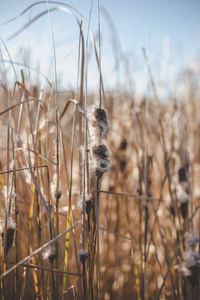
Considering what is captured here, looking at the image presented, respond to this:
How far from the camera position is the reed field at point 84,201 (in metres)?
0.65

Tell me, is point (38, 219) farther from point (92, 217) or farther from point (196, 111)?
point (196, 111)

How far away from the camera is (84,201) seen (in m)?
0.60

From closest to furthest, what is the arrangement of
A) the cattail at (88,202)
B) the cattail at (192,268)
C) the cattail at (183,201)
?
the cattail at (88,202) → the cattail at (192,268) → the cattail at (183,201)

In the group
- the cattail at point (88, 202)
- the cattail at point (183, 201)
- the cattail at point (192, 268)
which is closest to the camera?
the cattail at point (88, 202)

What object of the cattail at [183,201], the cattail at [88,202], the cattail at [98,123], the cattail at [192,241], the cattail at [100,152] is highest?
the cattail at [98,123]

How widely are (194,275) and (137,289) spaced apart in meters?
0.21

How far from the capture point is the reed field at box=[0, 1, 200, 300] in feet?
2.12

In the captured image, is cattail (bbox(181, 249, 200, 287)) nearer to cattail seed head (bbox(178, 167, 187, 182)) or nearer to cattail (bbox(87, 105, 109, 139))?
cattail seed head (bbox(178, 167, 187, 182))

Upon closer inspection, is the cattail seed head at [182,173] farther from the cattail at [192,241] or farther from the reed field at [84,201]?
the cattail at [192,241]

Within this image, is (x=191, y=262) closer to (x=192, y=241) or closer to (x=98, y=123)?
(x=192, y=241)

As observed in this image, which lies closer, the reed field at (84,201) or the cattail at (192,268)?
the reed field at (84,201)

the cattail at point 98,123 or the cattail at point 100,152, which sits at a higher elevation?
the cattail at point 98,123

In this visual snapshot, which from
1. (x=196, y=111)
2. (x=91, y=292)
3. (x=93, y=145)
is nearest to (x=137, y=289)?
(x=91, y=292)

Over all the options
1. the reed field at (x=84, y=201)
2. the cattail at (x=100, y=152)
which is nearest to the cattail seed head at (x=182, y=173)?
the reed field at (x=84, y=201)
